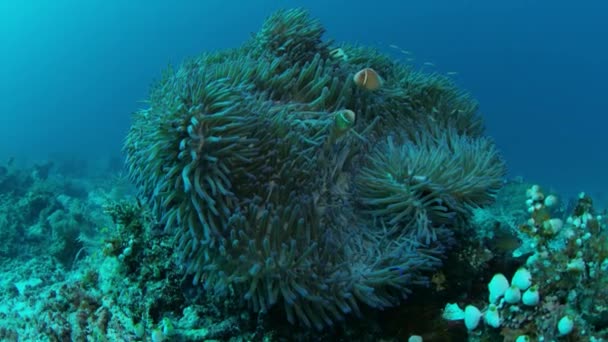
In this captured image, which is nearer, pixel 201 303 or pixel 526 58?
pixel 201 303

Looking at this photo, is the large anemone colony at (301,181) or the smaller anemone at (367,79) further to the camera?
the smaller anemone at (367,79)

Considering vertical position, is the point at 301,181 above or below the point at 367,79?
below

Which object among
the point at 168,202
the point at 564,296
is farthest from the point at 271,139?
the point at 564,296

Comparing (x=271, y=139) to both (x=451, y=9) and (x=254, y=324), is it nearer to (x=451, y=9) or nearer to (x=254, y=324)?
(x=254, y=324)

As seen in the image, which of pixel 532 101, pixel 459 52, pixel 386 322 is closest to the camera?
pixel 386 322

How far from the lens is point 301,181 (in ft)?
11.0

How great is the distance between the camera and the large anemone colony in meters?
2.90

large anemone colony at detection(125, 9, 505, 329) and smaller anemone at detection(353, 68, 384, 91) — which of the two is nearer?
large anemone colony at detection(125, 9, 505, 329)

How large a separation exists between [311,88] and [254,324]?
2064 millimetres

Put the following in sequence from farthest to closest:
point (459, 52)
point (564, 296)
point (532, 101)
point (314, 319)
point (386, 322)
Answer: point (459, 52) → point (532, 101) → point (386, 322) → point (314, 319) → point (564, 296)

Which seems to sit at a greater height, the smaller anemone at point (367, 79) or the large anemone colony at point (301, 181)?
the smaller anemone at point (367, 79)

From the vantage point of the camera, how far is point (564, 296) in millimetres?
2730

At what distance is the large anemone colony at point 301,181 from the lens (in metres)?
2.90

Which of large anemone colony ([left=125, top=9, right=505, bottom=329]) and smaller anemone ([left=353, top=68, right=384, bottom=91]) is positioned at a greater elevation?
smaller anemone ([left=353, top=68, right=384, bottom=91])
